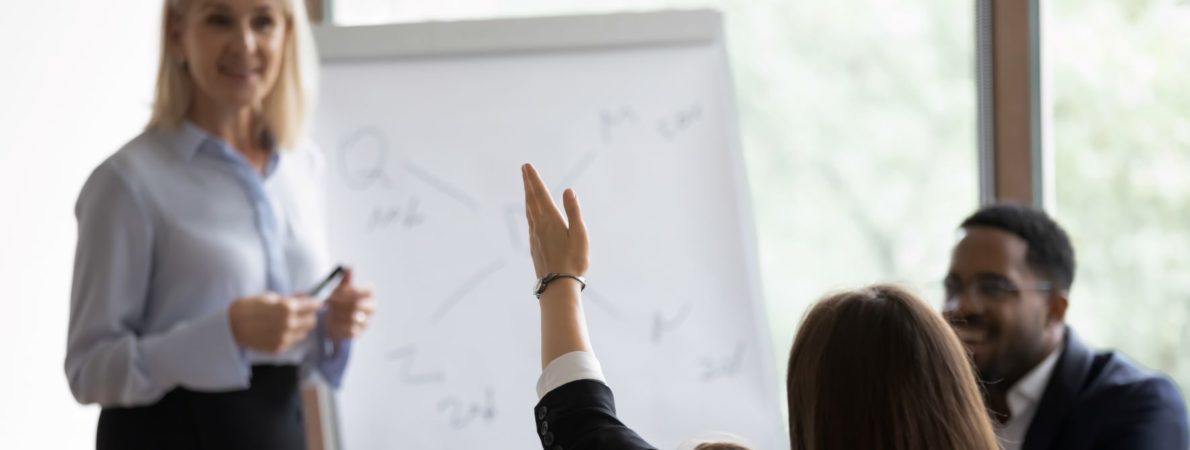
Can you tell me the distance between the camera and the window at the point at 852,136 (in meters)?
2.84

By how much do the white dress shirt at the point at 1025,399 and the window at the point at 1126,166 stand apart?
987 millimetres

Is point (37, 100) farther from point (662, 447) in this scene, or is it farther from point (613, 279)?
point (662, 447)

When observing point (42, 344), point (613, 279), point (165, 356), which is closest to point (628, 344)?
point (613, 279)

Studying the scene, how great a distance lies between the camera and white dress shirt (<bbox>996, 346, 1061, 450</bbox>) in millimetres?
2004

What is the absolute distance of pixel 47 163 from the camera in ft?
7.44

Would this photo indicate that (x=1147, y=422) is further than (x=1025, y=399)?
No

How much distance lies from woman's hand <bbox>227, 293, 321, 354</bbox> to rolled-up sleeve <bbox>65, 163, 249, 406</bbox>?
2 cm

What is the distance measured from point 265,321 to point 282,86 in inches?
18.5

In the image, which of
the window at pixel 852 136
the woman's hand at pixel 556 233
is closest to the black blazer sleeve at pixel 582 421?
the woman's hand at pixel 556 233

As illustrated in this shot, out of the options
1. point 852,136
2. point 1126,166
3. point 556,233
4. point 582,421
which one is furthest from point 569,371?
point 1126,166

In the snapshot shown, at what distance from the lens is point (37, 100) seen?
223 cm

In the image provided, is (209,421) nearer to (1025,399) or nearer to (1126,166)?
(1025,399)

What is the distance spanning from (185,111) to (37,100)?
49 cm

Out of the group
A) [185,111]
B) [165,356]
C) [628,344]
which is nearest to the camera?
[165,356]
